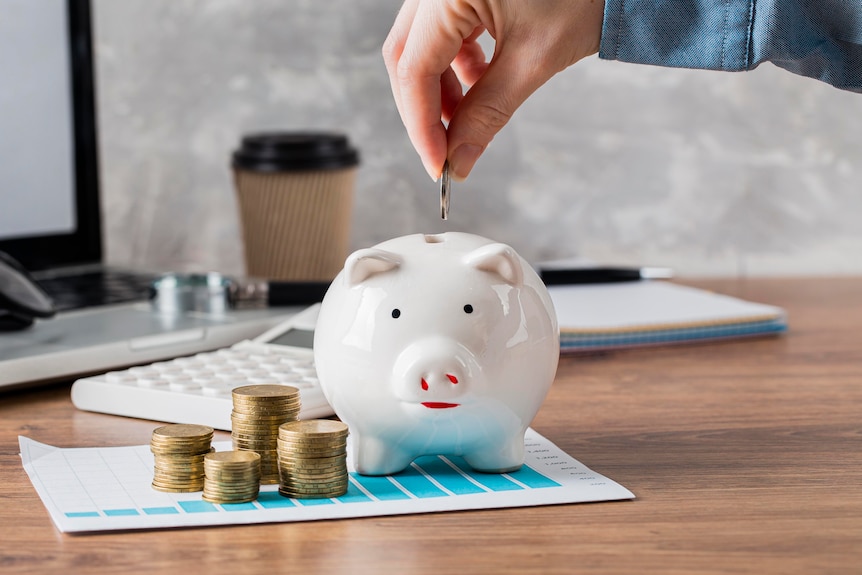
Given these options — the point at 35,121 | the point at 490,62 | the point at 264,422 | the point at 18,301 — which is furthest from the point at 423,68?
the point at 35,121

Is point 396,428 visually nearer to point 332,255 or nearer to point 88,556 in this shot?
point 88,556

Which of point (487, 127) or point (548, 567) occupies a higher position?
point (487, 127)

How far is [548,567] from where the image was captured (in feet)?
1.88

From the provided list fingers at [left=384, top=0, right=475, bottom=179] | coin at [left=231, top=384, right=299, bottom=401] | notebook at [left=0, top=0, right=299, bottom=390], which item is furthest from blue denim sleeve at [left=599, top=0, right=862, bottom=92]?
notebook at [left=0, top=0, right=299, bottom=390]

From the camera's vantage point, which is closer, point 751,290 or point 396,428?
point 396,428

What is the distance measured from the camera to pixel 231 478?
2.15 ft

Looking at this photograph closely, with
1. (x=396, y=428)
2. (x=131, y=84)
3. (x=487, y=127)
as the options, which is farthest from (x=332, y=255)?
(x=396, y=428)

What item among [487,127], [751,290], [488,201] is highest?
[487,127]

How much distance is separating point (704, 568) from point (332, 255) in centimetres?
108

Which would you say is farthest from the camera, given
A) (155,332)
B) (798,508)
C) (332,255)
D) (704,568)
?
(332,255)

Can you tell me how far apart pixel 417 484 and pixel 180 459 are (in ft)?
0.52

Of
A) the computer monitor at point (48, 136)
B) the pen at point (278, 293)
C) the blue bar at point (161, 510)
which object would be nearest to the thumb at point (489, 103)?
the blue bar at point (161, 510)

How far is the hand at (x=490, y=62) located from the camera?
77 cm

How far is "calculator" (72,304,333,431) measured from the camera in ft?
2.84
